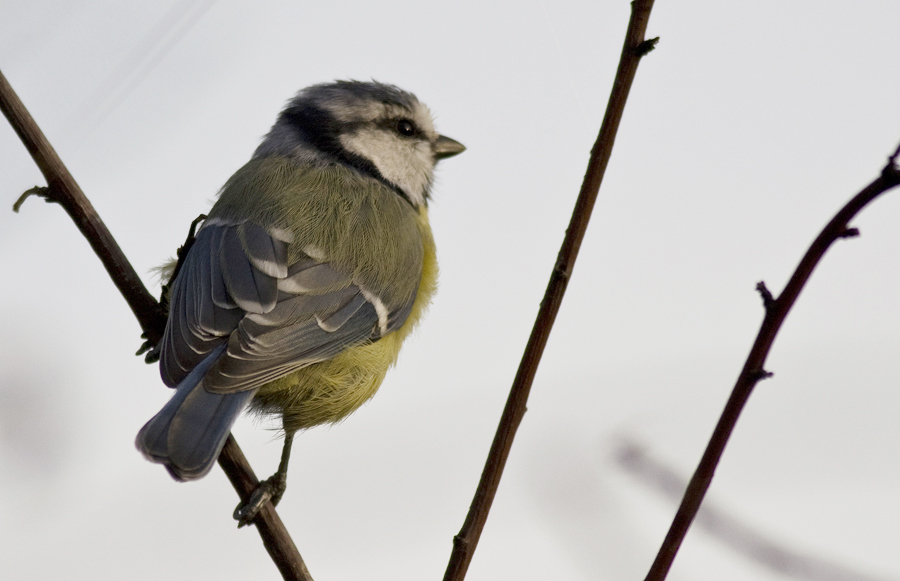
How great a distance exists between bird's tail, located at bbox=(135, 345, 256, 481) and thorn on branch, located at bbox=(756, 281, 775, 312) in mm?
1181

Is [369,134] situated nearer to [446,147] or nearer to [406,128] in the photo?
[406,128]

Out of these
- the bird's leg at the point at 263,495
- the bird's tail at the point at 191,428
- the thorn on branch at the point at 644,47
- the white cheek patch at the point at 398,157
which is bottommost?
the bird's leg at the point at 263,495

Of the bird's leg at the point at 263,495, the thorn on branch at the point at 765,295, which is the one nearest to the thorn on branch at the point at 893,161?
the thorn on branch at the point at 765,295

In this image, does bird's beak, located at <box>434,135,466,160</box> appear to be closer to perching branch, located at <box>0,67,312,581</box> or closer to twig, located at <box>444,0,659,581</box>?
perching branch, located at <box>0,67,312,581</box>

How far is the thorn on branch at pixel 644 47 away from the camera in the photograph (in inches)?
49.4

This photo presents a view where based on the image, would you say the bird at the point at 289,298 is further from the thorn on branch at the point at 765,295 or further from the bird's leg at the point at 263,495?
the thorn on branch at the point at 765,295

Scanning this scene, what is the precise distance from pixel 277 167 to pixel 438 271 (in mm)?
647

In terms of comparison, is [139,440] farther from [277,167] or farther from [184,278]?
[277,167]

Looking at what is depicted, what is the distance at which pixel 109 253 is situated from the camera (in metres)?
2.06

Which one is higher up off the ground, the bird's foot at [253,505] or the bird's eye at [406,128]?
the bird's eye at [406,128]

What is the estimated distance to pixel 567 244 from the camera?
1.40 metres

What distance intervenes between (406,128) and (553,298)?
78.3 inches

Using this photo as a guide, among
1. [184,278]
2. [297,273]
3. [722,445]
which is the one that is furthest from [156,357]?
[722,445]

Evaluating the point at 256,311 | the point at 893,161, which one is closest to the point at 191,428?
the point at 256,311
